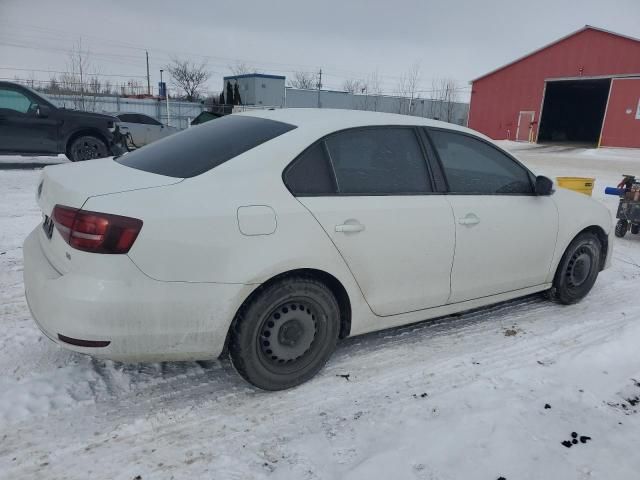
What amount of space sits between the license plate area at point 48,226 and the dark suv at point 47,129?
27.0 feet

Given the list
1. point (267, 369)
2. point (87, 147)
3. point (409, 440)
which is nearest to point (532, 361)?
point (409, 440)

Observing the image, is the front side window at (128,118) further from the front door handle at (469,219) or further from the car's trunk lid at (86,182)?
the front door handle at (469,219)

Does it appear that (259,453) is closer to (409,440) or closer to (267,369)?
(267,369)

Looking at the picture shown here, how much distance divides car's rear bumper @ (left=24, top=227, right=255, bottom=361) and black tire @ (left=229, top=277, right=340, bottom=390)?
4.7 inches

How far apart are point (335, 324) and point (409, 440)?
31.2 inches

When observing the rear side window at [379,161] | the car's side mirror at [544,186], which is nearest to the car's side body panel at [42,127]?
the rear side window at [379,161]

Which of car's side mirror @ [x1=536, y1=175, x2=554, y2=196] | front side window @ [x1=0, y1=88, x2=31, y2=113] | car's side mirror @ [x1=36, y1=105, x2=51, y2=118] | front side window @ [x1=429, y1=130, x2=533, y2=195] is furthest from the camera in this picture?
car's side mirror @ [x1=36, y1=105, x2=51, y2=118]

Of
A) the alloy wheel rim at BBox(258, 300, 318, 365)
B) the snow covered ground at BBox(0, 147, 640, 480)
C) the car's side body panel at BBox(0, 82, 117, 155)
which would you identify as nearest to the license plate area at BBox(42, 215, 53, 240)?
the snow covered ground at BBox(0, 147, 640, 480)

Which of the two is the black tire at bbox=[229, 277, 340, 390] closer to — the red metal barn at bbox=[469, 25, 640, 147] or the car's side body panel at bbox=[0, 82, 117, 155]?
the car's side body panel at bbox=[0, 82, 117, 155]

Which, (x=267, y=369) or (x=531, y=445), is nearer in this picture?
(x=531, y=445)

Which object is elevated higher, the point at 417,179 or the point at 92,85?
the point at 92,85

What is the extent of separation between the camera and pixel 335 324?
2957mm

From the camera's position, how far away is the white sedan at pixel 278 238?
2.32m

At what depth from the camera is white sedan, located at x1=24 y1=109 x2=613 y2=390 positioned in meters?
2.32
